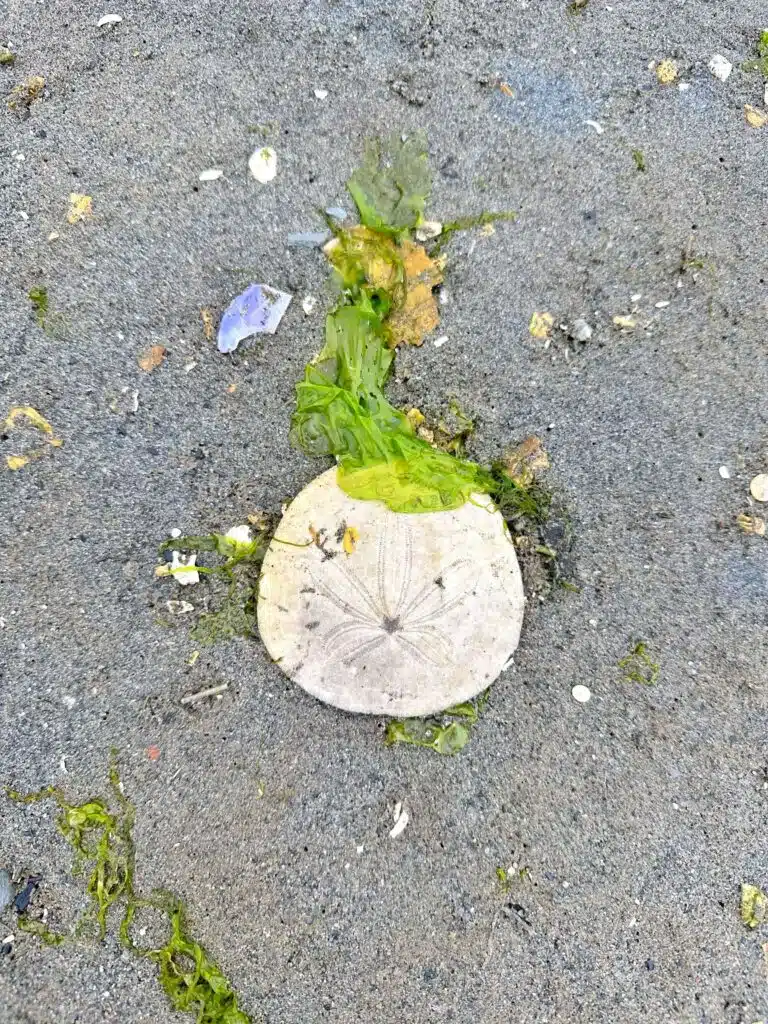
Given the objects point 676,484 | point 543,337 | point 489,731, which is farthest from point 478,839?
point 543,337

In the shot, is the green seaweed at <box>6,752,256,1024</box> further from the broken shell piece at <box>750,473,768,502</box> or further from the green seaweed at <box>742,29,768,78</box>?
the green seaweed at <box>742,29,768,78</box>

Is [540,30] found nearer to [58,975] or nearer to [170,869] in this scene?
[170,869]

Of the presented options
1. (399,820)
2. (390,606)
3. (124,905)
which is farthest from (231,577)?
(124,905)

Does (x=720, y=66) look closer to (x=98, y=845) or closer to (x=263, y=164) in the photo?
(x=263, y=164)

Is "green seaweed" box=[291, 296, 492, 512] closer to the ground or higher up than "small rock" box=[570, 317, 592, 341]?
closer to the ground

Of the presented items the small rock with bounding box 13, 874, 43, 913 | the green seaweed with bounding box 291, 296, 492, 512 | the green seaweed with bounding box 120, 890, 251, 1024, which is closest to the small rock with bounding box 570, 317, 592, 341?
the green seaweed with bounding box 291, 296, 492, 512

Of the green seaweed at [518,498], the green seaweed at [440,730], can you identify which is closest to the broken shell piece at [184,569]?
the green seaweed at [440,730]

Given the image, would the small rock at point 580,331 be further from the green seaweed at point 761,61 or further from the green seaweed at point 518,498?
the green seaweed at point 761,61
